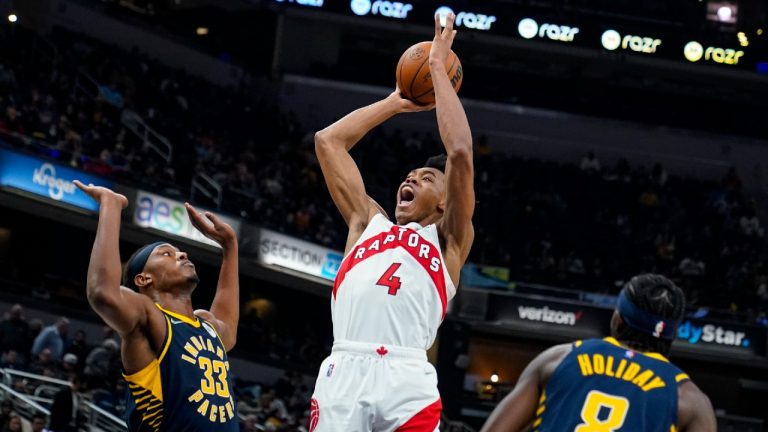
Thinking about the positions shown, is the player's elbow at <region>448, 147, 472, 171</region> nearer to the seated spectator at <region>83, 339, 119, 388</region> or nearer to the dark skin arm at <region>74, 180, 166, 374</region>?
the dark skin arm at <region>74, 180, 166, 374</region>

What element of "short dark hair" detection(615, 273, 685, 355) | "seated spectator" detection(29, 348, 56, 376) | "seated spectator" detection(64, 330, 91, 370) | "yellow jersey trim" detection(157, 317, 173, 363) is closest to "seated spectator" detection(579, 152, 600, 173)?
"seated spectator" detection(64, 330, 91, 370)

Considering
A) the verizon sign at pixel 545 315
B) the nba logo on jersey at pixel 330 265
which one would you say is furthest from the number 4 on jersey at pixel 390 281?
the verizon sign at pixel 545 315

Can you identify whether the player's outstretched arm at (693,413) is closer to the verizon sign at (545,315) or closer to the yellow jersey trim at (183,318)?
the yellow jersey trim at (183,318)

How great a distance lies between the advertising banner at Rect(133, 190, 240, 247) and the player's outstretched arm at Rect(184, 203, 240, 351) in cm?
1311

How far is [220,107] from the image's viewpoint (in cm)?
2739

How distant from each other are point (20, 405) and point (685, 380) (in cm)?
1033

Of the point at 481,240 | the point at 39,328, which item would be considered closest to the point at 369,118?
the point at 39,328

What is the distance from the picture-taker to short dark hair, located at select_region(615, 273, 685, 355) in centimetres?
381

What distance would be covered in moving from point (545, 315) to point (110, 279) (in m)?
19.3

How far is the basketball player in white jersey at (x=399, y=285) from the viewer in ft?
15.3

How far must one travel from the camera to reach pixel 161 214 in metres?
19.5

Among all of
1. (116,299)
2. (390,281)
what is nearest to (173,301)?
(116,299)

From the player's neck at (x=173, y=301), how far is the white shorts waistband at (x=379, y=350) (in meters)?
0.89

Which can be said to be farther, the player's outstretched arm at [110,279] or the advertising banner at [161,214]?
the advertising banner at [161,214]
